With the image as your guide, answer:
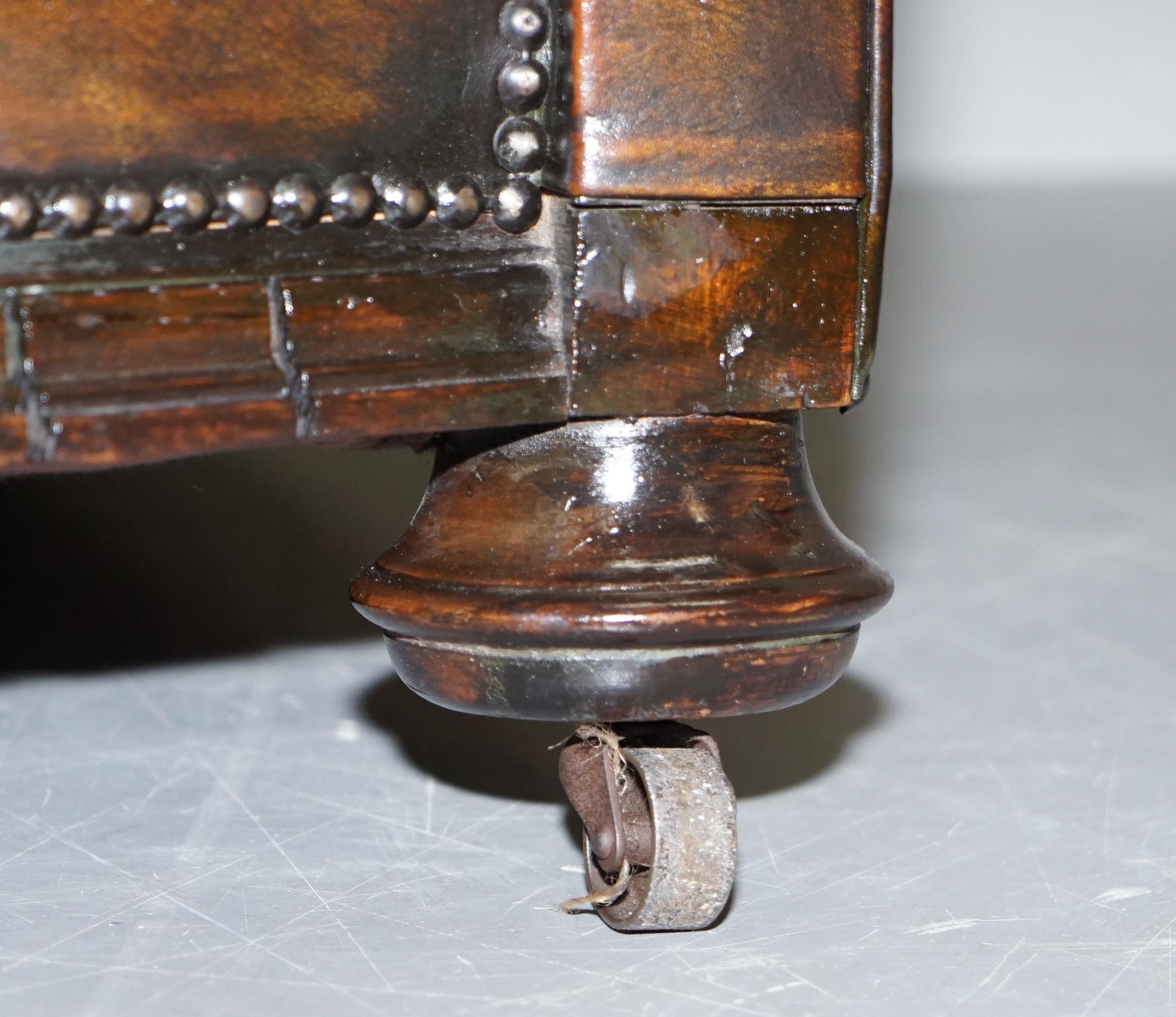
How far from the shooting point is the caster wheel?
731mm

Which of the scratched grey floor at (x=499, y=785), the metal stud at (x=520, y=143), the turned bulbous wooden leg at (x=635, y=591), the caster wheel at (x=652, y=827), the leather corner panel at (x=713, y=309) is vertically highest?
the metal stud at (x=520, y=143)

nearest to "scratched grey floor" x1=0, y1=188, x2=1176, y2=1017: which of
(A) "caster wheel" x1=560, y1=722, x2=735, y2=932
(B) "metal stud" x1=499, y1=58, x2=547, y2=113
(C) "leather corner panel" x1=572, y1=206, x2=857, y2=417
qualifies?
(A) "caster wheel" x1=560, y1=722, x2=735, y2=932

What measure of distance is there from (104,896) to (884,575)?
38 centimetres

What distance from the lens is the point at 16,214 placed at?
2.01 ft

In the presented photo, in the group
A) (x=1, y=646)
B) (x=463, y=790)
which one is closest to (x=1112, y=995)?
(x=463, y=790)

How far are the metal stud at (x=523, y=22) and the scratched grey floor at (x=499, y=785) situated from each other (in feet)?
1.24

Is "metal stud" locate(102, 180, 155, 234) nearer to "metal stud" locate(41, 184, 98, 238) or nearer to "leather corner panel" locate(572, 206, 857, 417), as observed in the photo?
"metal stud" locate(41, 184, 98, 238)

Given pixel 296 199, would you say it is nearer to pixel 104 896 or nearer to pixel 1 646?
pixel 104 896

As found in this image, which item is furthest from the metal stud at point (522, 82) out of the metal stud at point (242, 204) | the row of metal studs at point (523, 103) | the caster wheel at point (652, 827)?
the caster wheel at point (652, 827)

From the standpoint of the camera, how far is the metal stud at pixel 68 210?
62 centimetres

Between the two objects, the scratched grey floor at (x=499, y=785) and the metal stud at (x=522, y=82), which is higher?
the metal stud at (x=522, y=82)

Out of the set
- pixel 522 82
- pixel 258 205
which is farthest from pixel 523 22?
pixel 258 205

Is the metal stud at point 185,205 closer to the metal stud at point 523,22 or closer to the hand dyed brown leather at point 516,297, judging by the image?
the hand dyed brown leather at point 516,297

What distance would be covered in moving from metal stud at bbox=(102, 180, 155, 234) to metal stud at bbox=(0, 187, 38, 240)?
3 centimetres
